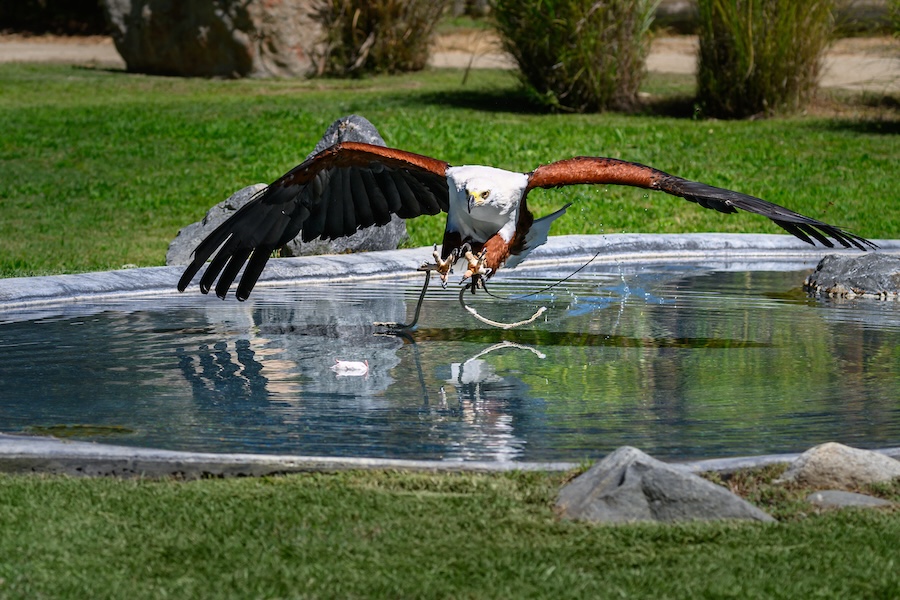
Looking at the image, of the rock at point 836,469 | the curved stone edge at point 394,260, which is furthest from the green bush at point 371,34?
the rock at point 836,469

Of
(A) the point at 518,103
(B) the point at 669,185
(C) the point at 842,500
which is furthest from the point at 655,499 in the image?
(A) the point at 518,103

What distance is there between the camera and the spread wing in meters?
6.81

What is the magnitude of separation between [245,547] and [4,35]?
1032 inches

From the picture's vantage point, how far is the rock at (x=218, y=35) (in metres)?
19.9

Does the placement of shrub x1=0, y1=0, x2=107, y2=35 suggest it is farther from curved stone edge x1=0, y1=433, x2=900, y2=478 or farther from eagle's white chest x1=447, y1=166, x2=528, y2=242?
curved stone edge x1=0, y1=433, x2=900, y2=478

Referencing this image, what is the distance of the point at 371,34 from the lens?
20359 millimetres

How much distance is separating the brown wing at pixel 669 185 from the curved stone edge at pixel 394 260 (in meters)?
2.43

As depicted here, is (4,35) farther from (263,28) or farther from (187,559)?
(187,559)

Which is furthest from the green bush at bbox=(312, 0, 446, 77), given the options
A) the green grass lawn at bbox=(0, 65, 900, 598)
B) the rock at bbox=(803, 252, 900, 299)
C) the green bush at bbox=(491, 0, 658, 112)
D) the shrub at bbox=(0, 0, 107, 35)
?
the rock at bbox=(803, 252, 900, 299)

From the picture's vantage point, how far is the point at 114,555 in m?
3.70

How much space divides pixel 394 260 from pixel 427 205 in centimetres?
144

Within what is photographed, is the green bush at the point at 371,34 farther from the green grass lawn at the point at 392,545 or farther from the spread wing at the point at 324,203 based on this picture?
the green grass lawn at the point at 392,545

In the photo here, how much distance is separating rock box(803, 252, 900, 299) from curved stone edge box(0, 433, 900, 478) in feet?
13.5

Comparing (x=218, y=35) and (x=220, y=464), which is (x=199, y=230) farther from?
(x=218, y=35)
